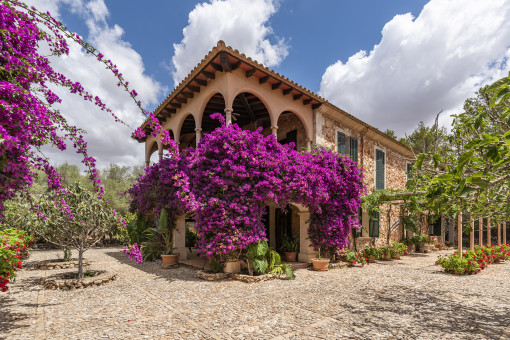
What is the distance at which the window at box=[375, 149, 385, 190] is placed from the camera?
14367 millimetres

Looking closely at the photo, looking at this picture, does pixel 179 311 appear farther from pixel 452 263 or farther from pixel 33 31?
pixel 452 263

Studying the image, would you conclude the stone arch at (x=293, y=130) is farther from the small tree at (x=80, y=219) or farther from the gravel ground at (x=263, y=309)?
the small tree at (x=80, y=219)

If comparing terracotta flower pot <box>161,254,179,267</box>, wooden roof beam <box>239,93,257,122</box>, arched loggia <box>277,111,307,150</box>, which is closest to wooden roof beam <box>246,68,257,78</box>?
wooden roof beam <box>239,93,257,122</box>

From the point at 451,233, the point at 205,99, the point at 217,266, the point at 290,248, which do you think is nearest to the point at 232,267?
the point at 217,266

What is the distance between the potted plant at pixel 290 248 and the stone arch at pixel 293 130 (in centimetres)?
369

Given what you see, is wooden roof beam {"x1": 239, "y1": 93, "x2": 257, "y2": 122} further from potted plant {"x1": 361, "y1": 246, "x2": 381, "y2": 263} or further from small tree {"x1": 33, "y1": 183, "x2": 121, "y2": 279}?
potted plant {"x1": 361, "y1": 246, "x2": 381, "y2": 263}

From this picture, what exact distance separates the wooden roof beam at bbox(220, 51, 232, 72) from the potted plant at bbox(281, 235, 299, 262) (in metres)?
6.75

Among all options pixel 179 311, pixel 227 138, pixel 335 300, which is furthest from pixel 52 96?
pixel 335 300

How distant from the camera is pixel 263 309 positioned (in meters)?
5.38

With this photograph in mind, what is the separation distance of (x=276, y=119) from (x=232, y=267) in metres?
5.29

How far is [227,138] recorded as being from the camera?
840cm

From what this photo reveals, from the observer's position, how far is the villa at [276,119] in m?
9.45

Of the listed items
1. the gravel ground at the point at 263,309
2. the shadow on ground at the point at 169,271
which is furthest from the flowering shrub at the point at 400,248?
the shadow on ground at the point at 169,271

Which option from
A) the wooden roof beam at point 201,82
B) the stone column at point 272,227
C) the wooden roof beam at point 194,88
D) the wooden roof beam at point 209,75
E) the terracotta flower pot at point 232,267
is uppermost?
the wooden roof beam at point 209,75
